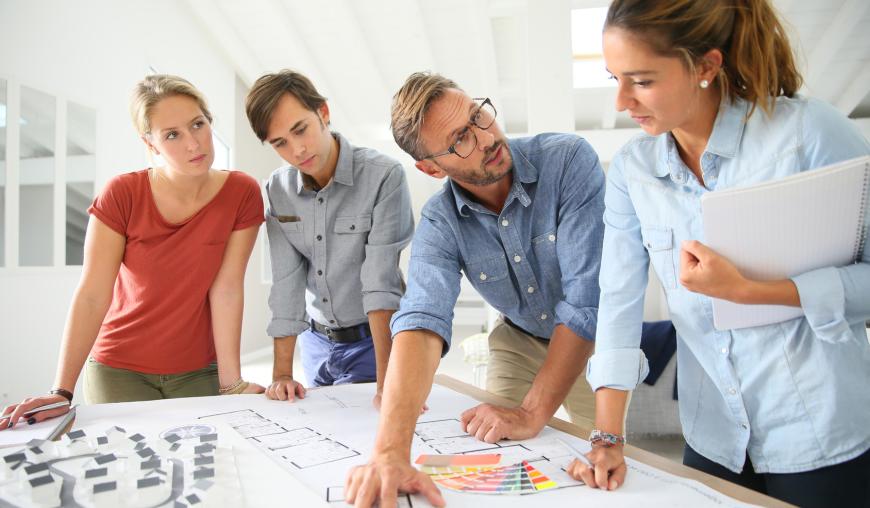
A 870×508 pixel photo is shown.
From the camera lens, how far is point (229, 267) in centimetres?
167

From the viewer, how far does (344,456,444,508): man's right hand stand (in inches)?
30.8

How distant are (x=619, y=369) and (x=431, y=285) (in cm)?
43

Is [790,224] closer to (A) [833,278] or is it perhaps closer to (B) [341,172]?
(A) [833,278]

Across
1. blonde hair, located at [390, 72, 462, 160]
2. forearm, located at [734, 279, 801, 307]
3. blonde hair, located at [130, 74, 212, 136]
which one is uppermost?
blonde hair, located at [130, 74, 212, 136]

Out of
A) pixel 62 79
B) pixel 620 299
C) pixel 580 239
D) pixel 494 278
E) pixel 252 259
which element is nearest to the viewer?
pixel 620 299

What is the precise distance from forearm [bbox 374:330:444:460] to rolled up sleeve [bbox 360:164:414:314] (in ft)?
1.21

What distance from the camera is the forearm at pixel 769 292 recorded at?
31.2 inches

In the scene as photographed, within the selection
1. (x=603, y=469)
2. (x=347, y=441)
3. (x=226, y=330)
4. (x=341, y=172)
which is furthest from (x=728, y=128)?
(x=226, y=330)

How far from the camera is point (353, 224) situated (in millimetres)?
1661

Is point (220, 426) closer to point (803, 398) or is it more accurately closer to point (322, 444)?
point (322, 444)

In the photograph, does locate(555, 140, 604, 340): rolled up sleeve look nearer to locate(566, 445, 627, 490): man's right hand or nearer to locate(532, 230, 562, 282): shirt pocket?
locate(532, 230, 562, 282): shirt pocket

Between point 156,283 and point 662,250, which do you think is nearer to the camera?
point 662,250

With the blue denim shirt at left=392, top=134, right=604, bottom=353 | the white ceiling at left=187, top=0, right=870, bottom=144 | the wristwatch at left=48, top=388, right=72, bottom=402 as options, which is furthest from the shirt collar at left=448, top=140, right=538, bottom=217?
the white ceiling at left=187, top=0, right=870, bottom=144

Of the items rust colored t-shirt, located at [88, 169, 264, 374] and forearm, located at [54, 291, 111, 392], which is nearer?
forearm, located at [54, 291, 111, 392]
